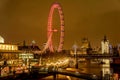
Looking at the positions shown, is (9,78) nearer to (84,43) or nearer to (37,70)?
(37,70)

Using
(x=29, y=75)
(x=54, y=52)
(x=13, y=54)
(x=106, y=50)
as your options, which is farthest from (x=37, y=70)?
(x=106, y=50)

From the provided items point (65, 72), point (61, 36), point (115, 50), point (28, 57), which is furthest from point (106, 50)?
point (65, 72)

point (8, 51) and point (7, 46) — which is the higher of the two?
point (7, 46)

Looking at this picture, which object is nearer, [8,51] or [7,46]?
[8,51]

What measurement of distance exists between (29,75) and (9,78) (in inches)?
141

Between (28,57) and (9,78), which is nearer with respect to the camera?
(9,78)

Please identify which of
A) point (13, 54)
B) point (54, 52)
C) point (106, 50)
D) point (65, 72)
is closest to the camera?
point (65, 72)

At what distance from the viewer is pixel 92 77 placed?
33375 millimetres

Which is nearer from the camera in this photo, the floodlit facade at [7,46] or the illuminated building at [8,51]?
the illuminated building at [8,51]

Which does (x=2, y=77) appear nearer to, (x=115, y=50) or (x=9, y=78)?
(x=9, y=78)

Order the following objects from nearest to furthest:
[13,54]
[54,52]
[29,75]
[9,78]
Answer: [9,78]
[29,75]
[13,54]
[54,52]

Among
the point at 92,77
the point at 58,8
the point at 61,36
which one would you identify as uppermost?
the point at 58,8

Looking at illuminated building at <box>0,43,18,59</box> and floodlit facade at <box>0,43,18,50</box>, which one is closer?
illuminated building at <box>0,43,18,59</box>

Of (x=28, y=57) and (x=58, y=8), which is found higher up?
(x=58, y=8)
